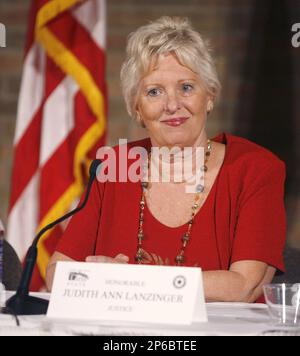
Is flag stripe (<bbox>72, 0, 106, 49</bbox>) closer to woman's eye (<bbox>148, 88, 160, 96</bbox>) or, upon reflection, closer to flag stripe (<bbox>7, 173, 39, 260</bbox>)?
flag stripe (<bbox>7, 173, 39, 260</bbox>)

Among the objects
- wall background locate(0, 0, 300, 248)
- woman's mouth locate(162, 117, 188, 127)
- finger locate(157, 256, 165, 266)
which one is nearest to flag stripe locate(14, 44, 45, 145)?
wall background locate(0, 0, 300, 248)

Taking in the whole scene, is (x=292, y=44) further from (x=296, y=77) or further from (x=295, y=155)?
(x=295, y=155)

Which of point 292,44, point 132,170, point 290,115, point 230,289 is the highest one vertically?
point 292,44

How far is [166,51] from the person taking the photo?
8.24 feet

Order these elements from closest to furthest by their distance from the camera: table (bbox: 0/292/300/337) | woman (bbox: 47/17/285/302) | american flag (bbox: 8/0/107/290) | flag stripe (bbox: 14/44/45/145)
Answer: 1. table (bbox: 0/292/300/337)
2. woman (bbox: 47/17/285/302)
3. american flag (bbox: 8/0/107/290)
4. flag stripe (bbox: 14/44/45/145)

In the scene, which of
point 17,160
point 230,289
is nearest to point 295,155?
point 17,160

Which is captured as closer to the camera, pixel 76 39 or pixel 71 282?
pixel 71 282

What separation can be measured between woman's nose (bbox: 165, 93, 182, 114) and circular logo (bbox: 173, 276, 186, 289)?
0.97 metres

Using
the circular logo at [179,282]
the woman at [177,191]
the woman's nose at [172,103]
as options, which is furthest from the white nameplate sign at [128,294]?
the woman's nose at [172,103]

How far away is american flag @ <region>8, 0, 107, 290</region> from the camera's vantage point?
11.4 ft

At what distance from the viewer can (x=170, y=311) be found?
160cm

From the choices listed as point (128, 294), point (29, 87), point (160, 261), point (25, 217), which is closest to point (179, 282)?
point (128, 294)

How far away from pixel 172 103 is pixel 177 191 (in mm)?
273

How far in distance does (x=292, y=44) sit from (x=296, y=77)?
0.51 feet
